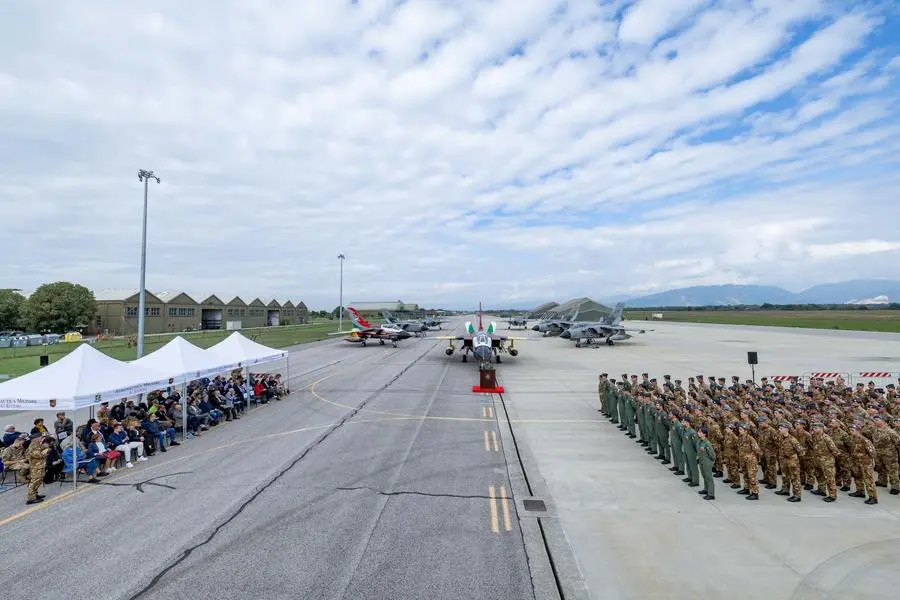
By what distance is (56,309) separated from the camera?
59.2 meters

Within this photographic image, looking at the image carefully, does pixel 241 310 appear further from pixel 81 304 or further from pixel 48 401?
pixel 48 401

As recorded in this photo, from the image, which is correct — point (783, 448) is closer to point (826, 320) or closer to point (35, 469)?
point (35, 469)

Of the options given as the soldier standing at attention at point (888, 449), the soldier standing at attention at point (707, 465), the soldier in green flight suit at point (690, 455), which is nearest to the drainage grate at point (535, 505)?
the soldier standing at attention at point (707, 465)

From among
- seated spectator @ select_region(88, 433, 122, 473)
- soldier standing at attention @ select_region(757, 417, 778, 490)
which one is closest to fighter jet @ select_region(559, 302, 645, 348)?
soldier standing at attention @ select_region(757, 417, 778, 490)

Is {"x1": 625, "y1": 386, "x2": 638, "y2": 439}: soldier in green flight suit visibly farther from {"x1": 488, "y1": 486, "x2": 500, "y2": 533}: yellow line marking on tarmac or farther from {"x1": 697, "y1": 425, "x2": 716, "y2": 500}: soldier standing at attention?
{"x1": 488, "y1": 486, "x2": 500, "y2": 533}: yellow line marking on tarmac

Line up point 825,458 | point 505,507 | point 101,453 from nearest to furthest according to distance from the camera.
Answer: point 505,507
point 825,458
point 101,453

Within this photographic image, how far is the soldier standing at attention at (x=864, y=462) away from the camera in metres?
9.02

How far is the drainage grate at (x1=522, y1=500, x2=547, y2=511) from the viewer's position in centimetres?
897

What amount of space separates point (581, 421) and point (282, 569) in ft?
37.9

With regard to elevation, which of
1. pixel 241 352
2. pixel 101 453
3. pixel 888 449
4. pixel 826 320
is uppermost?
pixel 826 320

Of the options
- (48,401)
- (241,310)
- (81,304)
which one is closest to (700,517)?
(48,401)

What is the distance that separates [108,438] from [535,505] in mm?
10881

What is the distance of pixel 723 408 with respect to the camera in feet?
39.8

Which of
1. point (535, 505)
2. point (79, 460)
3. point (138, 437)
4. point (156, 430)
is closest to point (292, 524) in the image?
point (535, 505)
